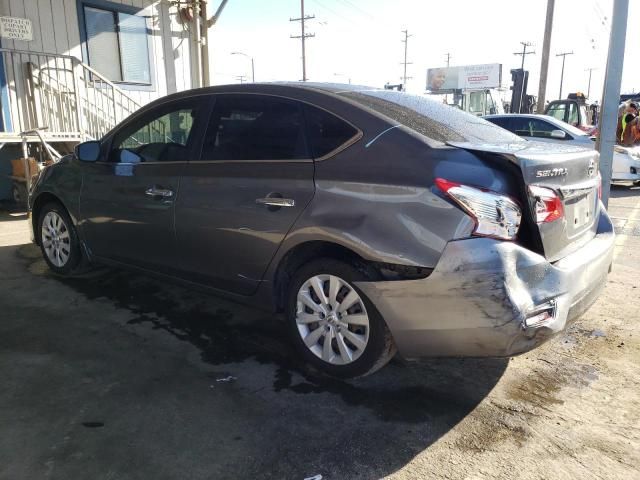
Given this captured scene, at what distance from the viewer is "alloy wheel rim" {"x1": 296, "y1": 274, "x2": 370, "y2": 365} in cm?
297

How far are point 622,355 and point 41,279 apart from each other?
492 cm

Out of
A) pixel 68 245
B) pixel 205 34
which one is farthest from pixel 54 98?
pixel 68 245

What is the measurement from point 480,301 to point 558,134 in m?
8.47

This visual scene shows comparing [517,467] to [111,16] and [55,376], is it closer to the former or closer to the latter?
[55,376]

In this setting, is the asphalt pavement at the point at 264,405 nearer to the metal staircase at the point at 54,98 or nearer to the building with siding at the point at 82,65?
the metal staircase at the point at 54,98

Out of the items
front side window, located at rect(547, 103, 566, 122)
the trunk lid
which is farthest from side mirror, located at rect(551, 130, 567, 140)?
the trunk lid

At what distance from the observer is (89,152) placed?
14.6 feet

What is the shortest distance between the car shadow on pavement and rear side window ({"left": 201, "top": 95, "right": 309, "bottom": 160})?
4.22 ft

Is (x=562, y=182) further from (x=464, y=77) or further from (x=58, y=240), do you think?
(x=464, y=77)

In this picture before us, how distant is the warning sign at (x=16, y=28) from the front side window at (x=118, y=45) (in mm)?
1256

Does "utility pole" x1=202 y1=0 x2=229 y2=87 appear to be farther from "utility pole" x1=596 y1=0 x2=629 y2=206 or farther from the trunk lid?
the trunk lid

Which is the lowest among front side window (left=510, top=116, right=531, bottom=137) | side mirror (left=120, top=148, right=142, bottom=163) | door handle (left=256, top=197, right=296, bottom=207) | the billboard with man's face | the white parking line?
the white parking line

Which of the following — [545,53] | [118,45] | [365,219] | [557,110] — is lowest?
[365,219]

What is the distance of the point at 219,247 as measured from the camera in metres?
3.53
